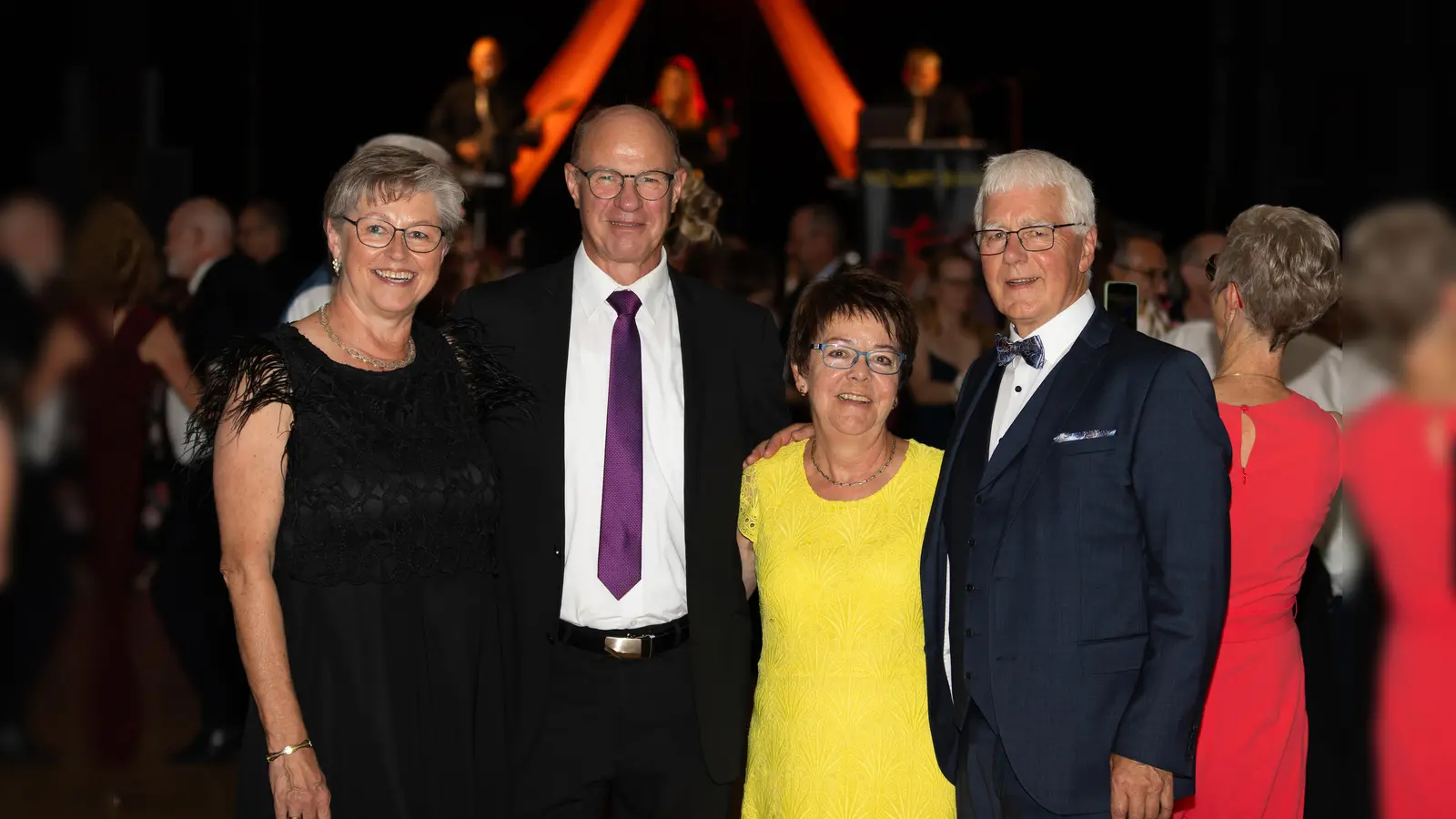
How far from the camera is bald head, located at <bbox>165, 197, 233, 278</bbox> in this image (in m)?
5.30

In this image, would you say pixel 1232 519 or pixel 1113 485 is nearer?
pixel 1113 485

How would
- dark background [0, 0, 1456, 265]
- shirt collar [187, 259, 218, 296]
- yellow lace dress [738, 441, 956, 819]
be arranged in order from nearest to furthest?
dark background [0, 0, 1456, 265] → yellow lace dress [738, 441, 956, 819] → shirt collar [187, 259, 218, 296]

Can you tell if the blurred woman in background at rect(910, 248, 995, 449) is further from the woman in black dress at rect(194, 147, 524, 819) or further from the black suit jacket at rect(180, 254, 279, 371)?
the woman in black dress at rect(194, 147, 524, 819)

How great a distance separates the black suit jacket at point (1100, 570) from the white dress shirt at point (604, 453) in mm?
662

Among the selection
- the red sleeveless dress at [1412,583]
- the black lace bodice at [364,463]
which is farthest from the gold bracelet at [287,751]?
the red sleeveless dress at [1412,583]

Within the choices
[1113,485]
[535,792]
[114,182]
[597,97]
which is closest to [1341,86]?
[1113,485]

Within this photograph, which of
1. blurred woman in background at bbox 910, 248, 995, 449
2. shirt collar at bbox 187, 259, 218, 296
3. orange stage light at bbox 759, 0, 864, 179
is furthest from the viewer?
orange stage light at bbox 759, 0, 864, 179

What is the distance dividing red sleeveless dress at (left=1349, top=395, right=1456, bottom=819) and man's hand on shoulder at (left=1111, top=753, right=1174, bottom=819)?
1.63 ft

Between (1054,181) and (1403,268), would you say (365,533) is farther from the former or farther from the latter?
(1403,268)

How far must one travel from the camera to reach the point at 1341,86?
173cm

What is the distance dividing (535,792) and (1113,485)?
4.22 ft

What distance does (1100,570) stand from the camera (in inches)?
82.6

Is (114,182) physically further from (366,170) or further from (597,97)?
(597,97)

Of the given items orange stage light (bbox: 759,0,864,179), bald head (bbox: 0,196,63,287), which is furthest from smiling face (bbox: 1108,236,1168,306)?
orange stage light (bbox: 759,0,864,179)
